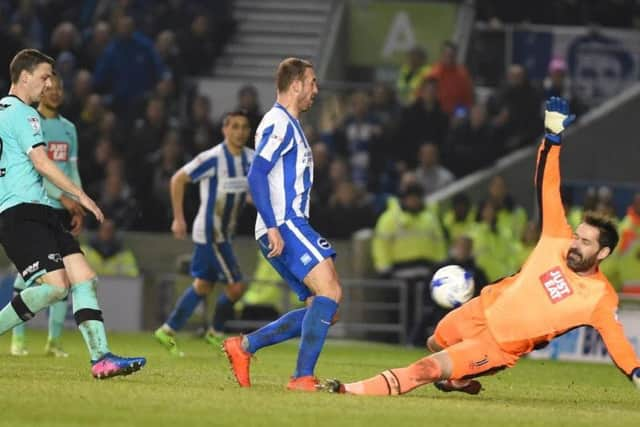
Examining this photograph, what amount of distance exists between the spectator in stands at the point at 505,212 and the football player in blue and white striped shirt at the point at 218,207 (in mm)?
5147

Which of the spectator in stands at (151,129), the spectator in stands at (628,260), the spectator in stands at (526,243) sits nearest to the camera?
the spectator in stands at (628,260)

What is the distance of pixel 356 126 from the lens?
24.3 metres

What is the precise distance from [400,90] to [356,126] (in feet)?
4.83

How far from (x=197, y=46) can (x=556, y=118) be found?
1586 centimetres

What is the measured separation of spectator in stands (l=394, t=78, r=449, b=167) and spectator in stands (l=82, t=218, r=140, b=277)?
4.00 meters

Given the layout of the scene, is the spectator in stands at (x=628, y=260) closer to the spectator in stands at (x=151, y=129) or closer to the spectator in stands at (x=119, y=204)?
A: the spectator in stands at (x=119, y=204)

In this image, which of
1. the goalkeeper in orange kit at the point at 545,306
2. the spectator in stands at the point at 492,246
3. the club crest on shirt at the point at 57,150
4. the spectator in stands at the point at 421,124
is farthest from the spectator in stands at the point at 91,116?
the goalkeeper in orange kit at the point at 545,306

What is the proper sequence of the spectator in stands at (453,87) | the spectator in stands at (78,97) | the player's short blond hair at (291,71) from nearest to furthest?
the player's short blond hair at (291,71)
the spectator in stands at (78,97)
the spectator in stands at (453,87)

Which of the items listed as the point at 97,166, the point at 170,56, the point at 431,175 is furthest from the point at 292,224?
the point at 170,56

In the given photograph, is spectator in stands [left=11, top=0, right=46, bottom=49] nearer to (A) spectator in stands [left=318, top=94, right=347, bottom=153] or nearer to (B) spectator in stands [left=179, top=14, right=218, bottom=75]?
(B) spectator in stands [left=179, top=14, right=218, bottom=75]

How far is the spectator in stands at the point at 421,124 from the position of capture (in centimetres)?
2381

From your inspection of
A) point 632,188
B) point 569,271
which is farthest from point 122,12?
point 569,271

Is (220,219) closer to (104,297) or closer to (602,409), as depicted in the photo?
(104,297)

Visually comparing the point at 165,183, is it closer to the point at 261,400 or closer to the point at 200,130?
the point at 200,130
